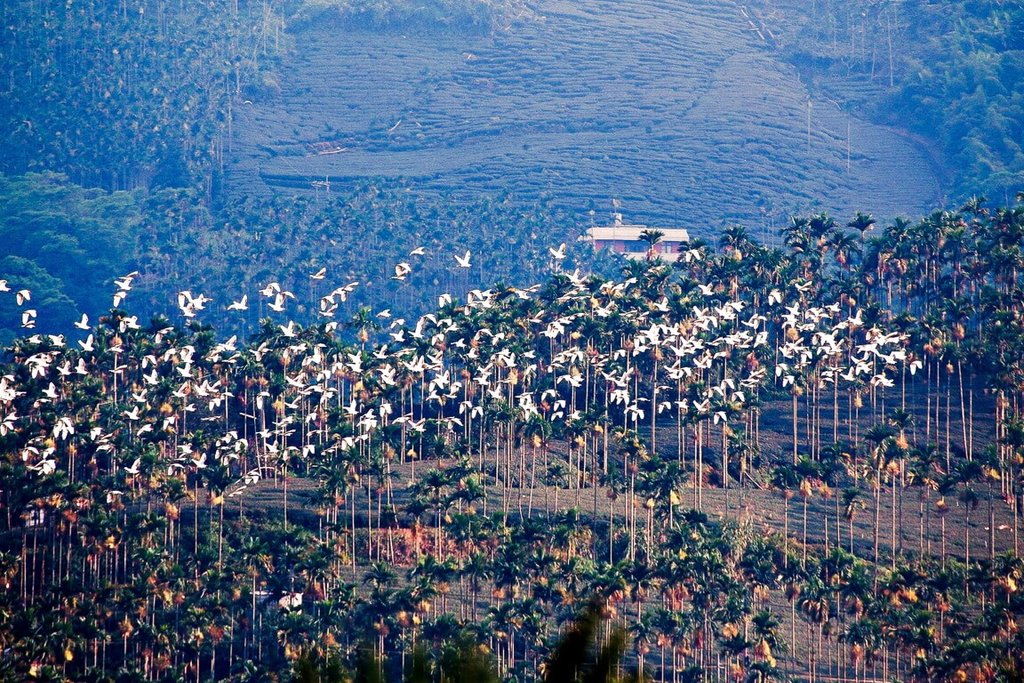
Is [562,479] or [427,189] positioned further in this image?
[427,189]

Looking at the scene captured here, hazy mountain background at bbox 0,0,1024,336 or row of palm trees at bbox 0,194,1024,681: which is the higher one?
hazy mountain background at bbox 0,0,1024,336

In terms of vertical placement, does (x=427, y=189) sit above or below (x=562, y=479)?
above

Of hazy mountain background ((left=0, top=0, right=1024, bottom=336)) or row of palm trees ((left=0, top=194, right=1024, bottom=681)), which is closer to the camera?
row of palm trees ((left=0, top=194, right=1024, bottom=681))

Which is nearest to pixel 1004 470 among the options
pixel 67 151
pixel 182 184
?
pixel 182 184

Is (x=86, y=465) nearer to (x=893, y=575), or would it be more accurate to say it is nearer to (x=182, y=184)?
(x=893, y=575)

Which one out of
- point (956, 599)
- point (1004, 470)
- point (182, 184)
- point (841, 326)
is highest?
point (182, 184)

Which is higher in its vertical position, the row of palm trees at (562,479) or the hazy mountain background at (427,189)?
the hazy mountain background at (427,189)

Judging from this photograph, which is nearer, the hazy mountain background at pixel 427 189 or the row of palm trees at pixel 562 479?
the row of palm trees at pixel 562 479

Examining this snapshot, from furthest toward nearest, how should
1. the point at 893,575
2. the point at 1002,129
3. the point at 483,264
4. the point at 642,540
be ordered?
the point at 1002,129 → the point at 483,264 → the point at 642,540 → the point at 893,575
